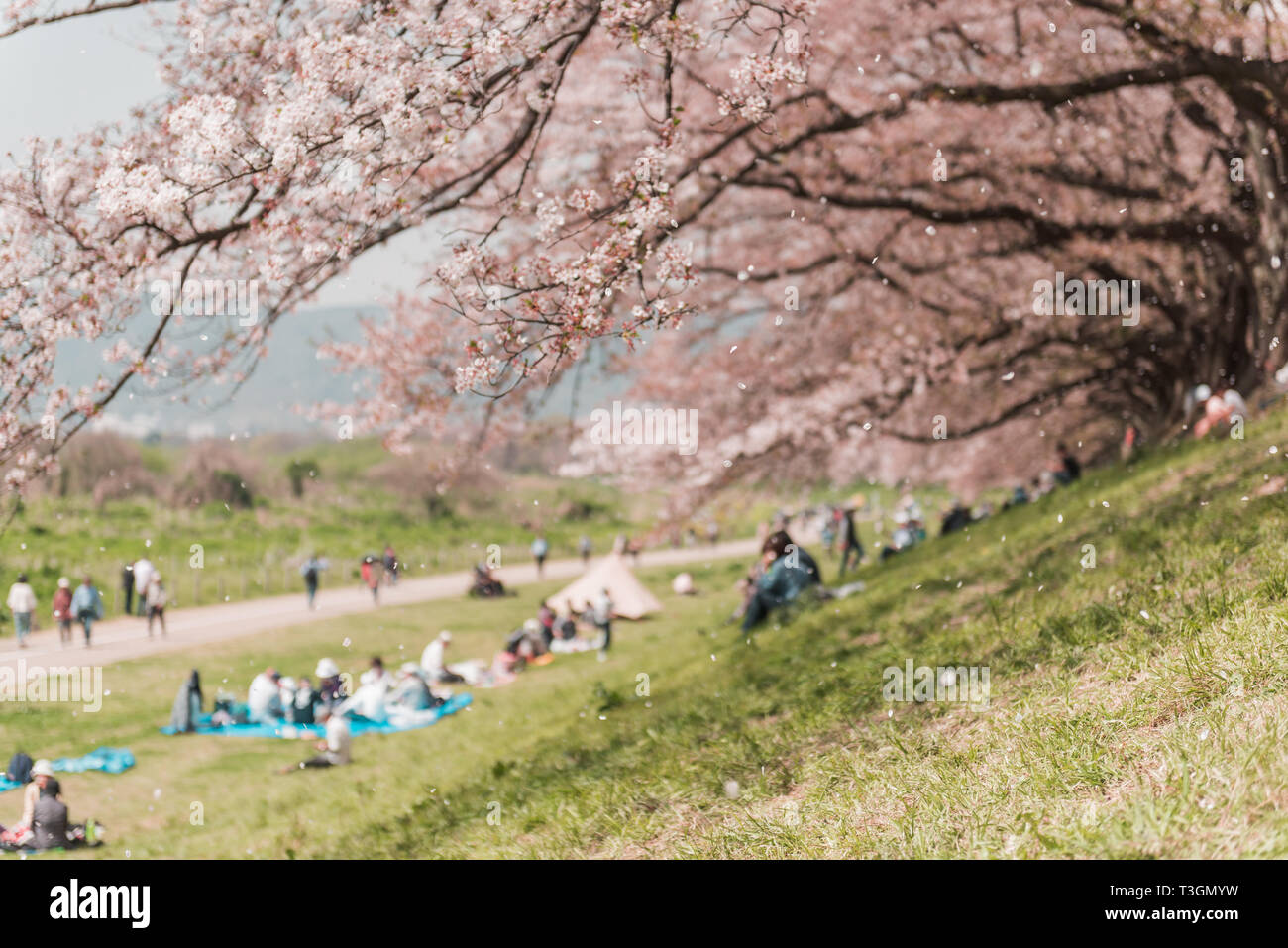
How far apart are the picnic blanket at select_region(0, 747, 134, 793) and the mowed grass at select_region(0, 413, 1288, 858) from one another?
0.43m

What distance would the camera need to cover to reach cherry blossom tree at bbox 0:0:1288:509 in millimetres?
5785

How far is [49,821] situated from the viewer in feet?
26.3

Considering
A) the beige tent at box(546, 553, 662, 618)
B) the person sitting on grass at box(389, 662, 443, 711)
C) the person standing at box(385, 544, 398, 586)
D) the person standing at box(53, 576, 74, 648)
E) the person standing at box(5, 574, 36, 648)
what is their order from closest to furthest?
the person sitting on grass at box(389, 662, 443, 711) < the person standing at box(5, 574, 36, 648) < the person standing at box(53, 576, 74, 648) < the beige tent at box(546, 553, 662, 618) < the person standing at box(385, 544, 398, 586)

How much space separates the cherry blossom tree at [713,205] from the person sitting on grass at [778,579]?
214 centimetres

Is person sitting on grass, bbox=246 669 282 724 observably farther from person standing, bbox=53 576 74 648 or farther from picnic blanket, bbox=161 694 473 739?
person standing, bbox=53 576 74 648

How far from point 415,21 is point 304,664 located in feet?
65.9

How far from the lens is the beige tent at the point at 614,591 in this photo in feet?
85.7

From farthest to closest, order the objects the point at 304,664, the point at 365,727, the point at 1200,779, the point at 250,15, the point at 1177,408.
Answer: the point at 304,664 < the point at 1177,408 < the point at 365,727 < the point at 250,15 < the point at 1200,779

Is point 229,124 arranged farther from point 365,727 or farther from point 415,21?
point 365,727

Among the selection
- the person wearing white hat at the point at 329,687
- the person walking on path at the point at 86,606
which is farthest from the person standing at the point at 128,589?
the person wearing white hat at the point at 329,687

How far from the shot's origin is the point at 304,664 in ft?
74.7

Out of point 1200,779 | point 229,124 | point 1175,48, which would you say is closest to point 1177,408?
point 1175,48

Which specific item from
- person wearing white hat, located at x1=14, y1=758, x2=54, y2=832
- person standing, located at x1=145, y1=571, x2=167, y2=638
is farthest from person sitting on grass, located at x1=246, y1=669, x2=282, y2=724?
person standing, located at x1=145, y1=571, x2=167, y2=638
